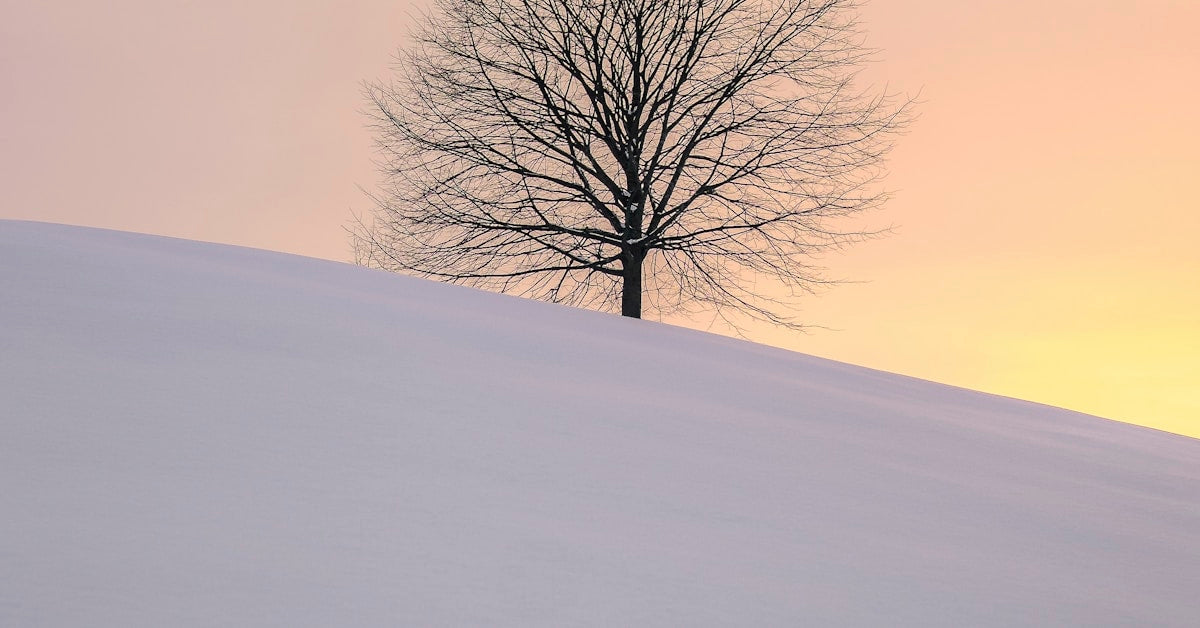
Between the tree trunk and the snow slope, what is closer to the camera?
the snow slope

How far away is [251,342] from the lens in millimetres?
3674

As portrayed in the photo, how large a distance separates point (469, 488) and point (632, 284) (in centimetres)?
748

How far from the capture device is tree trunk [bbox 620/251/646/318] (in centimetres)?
998

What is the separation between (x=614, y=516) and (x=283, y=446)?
0.85 meters

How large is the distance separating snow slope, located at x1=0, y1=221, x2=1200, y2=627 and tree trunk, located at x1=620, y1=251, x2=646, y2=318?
4.94 m

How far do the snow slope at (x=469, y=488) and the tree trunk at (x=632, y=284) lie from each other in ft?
16.2

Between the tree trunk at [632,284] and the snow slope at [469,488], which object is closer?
the snow slope at [469,488]

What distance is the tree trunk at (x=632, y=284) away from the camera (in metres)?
9.98

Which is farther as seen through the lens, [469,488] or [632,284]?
[632,284]

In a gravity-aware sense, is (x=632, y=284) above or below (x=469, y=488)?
above

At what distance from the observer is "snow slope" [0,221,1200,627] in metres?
2.00

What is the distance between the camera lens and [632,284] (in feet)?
32.8

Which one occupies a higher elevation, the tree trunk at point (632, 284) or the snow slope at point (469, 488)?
the tree trunk at point (632, 284)

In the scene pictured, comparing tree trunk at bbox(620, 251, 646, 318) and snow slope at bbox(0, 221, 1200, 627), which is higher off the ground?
tree trunk at bbox(620, 251, 646, 318)
